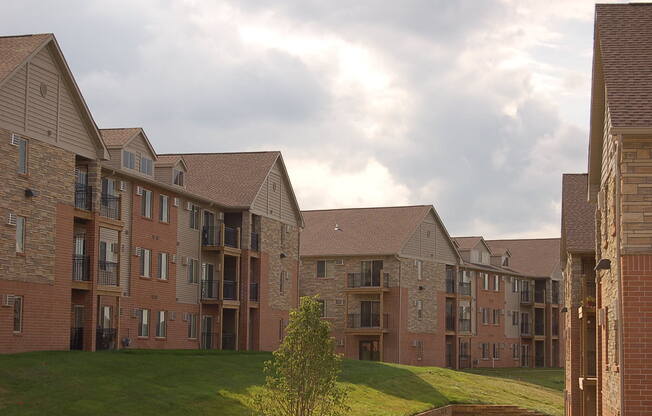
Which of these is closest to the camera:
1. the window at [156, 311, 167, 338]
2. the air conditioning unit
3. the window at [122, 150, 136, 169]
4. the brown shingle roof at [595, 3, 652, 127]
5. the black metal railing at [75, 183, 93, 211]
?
the brown shingle roof at [595, 3, 652, 127]

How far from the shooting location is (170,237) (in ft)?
166

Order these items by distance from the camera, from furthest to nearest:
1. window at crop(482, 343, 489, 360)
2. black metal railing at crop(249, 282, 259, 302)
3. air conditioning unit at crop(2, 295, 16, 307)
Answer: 1. window at crop(482, 343, 489, 360)
2. black metal railing at crop(249, 282, 259, 302)
3. air conditioning unit at crop(2, 295, 16, 307)

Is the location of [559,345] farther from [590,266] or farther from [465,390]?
[590,266]

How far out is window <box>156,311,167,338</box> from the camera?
49.1 meters

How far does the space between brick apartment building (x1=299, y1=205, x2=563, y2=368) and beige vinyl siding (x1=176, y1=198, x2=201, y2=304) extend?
1885 cm

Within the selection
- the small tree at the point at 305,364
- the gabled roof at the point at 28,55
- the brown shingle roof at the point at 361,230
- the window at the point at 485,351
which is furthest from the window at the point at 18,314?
the window at the point at 485,351

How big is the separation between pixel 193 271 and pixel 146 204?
636 cm

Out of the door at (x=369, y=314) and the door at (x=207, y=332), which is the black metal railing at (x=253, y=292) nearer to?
the door at (x=207, y=332)

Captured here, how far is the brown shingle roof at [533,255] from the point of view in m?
96.3

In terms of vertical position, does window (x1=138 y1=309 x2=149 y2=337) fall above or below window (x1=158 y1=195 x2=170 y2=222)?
below

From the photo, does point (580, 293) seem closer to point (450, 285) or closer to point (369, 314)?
point (369, 314)

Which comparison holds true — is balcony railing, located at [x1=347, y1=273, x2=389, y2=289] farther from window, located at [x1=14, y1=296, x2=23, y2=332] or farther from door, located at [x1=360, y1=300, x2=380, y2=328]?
window, located at [x1=14, y1=296, x2=23, y2=332]

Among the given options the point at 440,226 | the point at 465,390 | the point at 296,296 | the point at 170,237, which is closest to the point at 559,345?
the point at 440,226

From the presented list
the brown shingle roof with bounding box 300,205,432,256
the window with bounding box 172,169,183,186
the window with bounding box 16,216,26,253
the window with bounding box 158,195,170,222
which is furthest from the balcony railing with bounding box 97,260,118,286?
the brown shingle roof with bounding box 300,205,432,256
